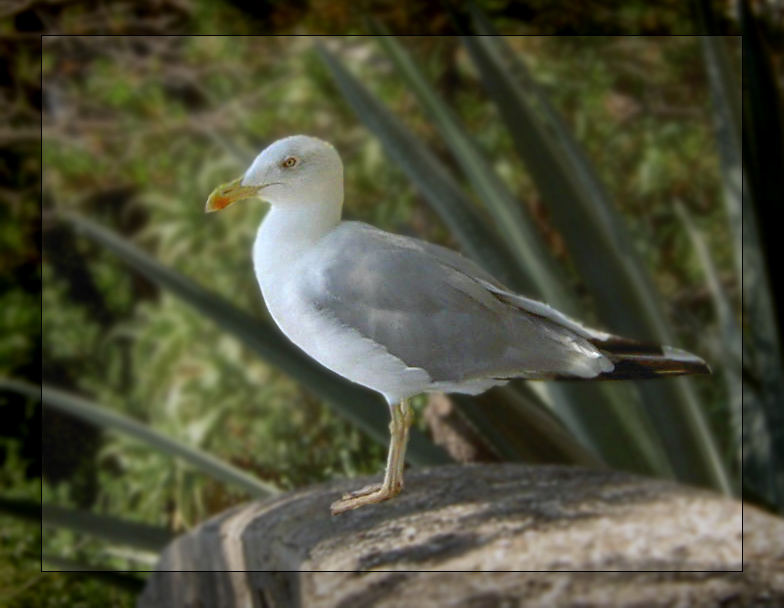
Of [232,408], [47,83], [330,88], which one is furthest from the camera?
[47,83]

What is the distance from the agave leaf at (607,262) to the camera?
40.7 inches

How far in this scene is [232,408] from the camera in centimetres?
127

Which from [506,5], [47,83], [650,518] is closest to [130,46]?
[47,83]

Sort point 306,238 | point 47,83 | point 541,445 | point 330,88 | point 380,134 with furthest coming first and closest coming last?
point 47,83 → point 330,88 → point 380,134 → point 541,445 → point 306,238

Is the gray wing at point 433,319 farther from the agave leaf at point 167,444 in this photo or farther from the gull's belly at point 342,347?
the agave leaf at point 167,444

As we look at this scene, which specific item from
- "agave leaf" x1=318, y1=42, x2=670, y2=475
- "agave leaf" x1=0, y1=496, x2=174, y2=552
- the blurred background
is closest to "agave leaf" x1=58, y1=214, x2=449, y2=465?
the blurred background

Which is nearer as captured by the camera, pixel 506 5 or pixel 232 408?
pixel 232 408

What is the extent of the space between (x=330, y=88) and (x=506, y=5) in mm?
378

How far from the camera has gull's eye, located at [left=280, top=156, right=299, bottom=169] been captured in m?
0.73

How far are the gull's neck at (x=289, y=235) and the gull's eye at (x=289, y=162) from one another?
2 cm

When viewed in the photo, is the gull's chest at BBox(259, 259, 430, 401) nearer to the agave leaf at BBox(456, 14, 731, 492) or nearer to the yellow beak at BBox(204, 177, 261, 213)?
the yellow beak at BBox(204, 177, 261, 213)

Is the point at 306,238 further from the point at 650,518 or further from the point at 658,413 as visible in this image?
the point at 658,413

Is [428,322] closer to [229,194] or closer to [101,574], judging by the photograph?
[229,194]

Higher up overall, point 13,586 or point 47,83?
point 47,83
